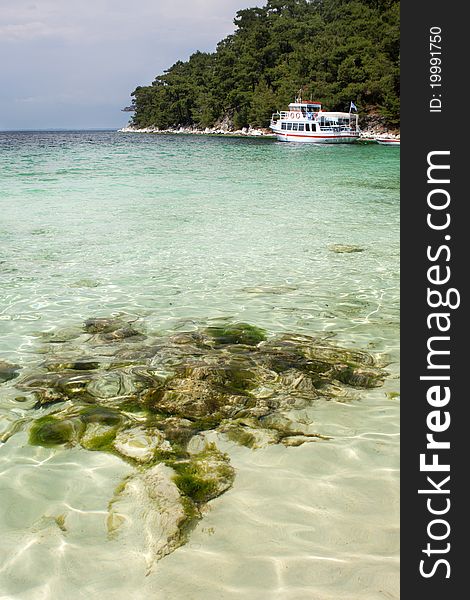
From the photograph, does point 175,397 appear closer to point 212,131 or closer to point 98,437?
point 98,437

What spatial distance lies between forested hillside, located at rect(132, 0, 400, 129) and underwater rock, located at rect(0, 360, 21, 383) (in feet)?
245

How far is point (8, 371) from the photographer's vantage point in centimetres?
461

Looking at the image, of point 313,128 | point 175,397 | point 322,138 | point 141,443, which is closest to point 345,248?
point 175,397

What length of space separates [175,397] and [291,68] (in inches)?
4190

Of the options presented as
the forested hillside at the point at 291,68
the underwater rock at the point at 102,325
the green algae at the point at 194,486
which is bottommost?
the green algae at the point at 194,486

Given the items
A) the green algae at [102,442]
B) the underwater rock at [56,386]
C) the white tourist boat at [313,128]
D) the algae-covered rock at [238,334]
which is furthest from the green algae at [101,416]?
the white tourist boat at [313,128]

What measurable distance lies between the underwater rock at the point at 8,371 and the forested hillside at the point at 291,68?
7483 centimetres

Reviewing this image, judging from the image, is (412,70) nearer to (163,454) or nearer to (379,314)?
(163,454)

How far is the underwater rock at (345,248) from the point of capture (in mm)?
10025

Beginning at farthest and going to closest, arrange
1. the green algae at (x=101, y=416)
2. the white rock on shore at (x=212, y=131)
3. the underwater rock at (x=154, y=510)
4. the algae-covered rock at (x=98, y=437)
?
the white rock on shore at (x=212, y=131)
the green algae at (x=101, y=416)
the algae-covered rock at (x=98, y=437)
the underwater rock at (x=154, y=510)

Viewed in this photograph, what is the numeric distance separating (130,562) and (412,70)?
8.84 feet

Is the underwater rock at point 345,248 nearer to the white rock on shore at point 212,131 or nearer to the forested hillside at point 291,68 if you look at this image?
the forested hillside at point 291,68

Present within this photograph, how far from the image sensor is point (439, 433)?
2.16 meters

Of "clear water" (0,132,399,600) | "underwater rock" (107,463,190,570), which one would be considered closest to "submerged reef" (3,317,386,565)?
"underwater rock" (107,463,190,570)
